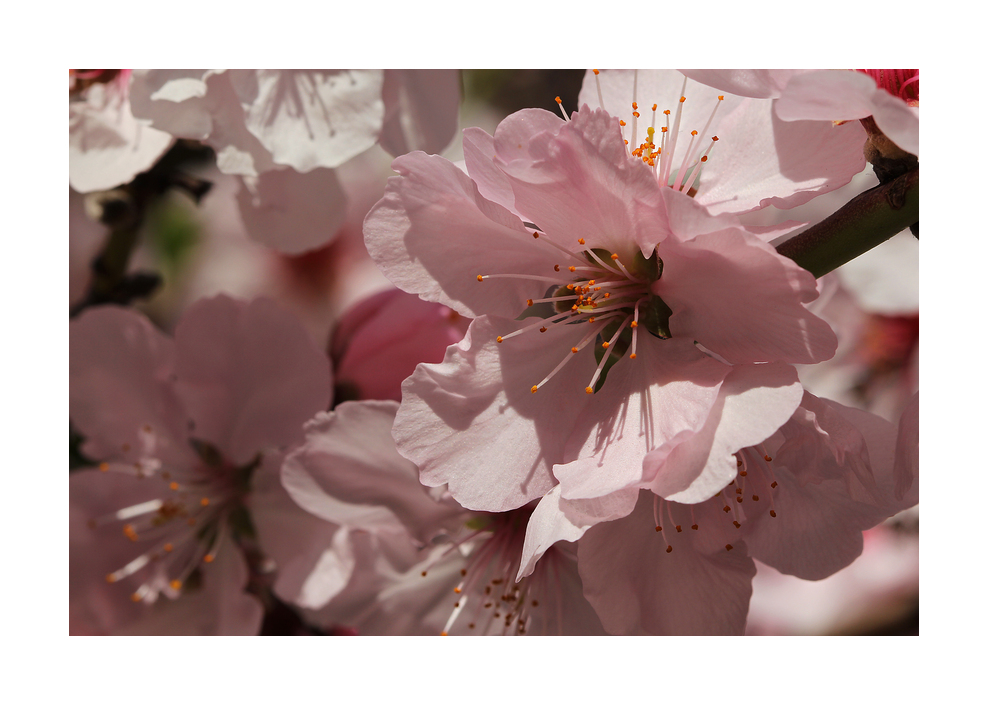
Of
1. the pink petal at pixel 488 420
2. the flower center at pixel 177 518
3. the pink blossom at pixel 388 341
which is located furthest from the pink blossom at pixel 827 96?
the flower center at pixel 177 518

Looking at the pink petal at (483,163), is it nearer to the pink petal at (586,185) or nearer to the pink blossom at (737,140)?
the pink petal at (586,185)

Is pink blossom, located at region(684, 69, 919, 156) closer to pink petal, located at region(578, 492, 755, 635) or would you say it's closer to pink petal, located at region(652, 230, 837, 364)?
pink petal, located at region(652, 230, 837, 364)

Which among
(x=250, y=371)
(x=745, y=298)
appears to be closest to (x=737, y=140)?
(x=745, y=298)

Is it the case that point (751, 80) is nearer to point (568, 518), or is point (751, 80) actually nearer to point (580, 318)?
point (580, 318)

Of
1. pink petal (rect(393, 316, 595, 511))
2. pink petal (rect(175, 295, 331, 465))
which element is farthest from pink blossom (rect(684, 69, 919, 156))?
pink petal (rect(175, 295, 331, 465))
